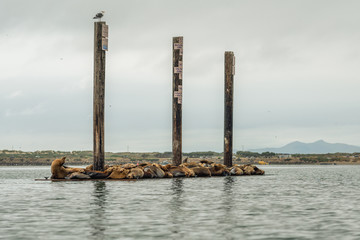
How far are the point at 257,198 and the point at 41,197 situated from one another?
7561 millimetres

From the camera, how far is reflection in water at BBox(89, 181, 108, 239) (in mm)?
12750

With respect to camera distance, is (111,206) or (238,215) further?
(111,206)

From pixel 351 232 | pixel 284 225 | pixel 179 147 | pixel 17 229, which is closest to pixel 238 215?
pixel 284 225

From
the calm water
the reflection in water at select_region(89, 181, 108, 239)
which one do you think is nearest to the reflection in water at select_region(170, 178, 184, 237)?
the calm water

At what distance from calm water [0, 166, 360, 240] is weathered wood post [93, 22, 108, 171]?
6087 millimetres

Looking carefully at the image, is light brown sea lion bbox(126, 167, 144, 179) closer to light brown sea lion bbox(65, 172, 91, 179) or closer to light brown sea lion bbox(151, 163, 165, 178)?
light brown sea lion bbox(151, 163, 165, 178)

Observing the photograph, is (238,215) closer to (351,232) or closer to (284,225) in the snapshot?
(284,225)

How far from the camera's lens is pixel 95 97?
97.0ft

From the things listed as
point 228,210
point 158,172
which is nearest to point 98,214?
point 228,210

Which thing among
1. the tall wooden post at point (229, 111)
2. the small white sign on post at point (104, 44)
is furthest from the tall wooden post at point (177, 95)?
the small white sign on post at point (104, 44)

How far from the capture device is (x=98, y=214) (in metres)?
15.9

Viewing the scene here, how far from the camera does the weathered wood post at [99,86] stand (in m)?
29.3

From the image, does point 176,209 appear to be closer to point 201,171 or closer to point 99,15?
point 99,15

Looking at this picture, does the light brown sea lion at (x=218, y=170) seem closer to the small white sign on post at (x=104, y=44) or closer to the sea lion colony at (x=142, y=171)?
the sea lion colony at (x=142, y=171)
